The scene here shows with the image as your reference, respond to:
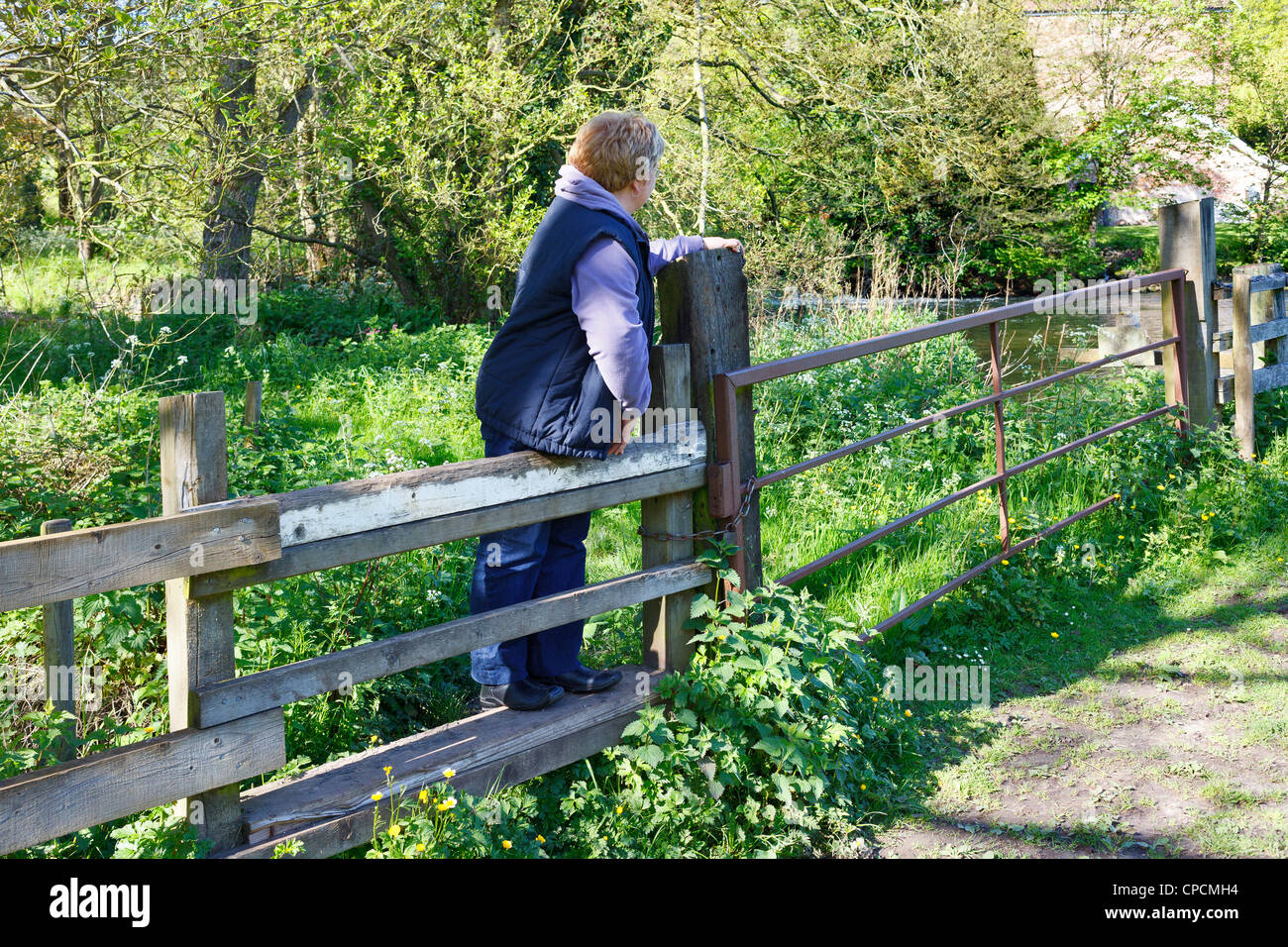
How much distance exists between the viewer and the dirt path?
351cm

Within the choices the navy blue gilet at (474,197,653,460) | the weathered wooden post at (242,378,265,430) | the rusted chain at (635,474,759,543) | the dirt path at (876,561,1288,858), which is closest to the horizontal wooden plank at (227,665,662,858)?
the rusted chain at (635,474,759,543)

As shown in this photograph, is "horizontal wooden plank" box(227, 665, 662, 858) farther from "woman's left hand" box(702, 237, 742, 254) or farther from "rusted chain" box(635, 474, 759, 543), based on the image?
"woman's left hand" box(702, 237, 742, 254)

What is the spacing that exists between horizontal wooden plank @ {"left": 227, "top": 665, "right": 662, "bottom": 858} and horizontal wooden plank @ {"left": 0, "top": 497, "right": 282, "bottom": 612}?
0.71 meters

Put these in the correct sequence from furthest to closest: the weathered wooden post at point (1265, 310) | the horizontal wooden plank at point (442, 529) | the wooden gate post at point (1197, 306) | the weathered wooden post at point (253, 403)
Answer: the weathered wooden post at point (1265, 310), the wooden gate post at point (1197, 306), the weathered wooden post at point (253, 403), the horizontal wooden plank at point (442, 529)

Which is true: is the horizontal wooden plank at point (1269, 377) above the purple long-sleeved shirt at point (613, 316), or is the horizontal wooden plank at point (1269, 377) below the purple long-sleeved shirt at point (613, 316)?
below

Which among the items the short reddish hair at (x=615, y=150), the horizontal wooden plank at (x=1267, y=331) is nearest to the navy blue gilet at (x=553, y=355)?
the short reddish hair at (x=615, y=150)

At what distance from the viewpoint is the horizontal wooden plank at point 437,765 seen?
2770 millimetres

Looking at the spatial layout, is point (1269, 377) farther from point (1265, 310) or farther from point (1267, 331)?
point (1265, 310)

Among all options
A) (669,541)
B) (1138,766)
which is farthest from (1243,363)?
(669,541)

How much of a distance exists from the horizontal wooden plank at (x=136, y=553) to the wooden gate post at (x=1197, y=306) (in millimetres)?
Result: 6118

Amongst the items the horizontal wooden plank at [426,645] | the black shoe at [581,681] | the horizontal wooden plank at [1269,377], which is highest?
the horizontal wooden plank at [1269,377]

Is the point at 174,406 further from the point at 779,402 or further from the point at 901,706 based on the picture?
the point at 779,402

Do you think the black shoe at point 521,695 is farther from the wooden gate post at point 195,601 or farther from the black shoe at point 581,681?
the wooden gate post at point 195,601

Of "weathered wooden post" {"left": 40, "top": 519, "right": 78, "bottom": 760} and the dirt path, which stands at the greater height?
"weathered wooden post" {"left": 40, "top": 519, "right": 78, "bottom": 760}
